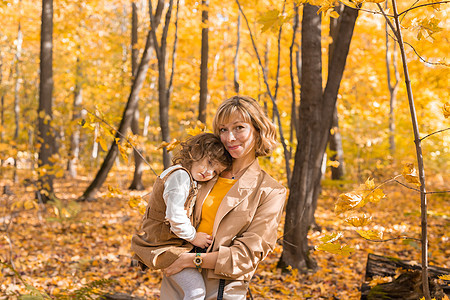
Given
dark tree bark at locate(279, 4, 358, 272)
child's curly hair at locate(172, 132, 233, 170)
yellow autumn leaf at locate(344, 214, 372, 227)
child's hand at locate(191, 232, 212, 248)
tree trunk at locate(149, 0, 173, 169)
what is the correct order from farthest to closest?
tree trunk at locate(149, 0, 173, 169) < dark tree bark at locate(279, 4, 358, 272) < child's curly hair at locate(172, 132, 233, 170) < child's hand at locate(191, 232, 212, 248) < yellow autumn leaf at locate(344, 214, 372, 227)

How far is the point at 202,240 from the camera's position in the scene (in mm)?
1910

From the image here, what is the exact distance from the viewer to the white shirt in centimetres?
185

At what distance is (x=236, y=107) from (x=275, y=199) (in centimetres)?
51

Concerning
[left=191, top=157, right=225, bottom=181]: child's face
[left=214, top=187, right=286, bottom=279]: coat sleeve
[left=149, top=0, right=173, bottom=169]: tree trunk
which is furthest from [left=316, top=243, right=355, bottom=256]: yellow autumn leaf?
[left=149, top=0, right=173, bottom=169]: tree trunk

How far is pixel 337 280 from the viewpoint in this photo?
4.56m

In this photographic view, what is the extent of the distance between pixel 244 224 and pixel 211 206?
20 cm

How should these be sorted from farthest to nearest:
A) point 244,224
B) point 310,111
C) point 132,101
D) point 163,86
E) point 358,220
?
point 132,101 → point 163,86 → point 310,111 → point 244,224 → point 358,220

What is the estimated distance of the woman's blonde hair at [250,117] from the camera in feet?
6.59

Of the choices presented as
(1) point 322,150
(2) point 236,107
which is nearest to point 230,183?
(2) point 236,107

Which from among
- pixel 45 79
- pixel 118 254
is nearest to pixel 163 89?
pixel 118 254

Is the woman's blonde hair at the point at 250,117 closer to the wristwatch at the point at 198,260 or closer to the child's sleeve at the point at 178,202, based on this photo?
the child's sleeve at the point at 178,202

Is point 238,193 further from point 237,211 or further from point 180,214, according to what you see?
point 180,214

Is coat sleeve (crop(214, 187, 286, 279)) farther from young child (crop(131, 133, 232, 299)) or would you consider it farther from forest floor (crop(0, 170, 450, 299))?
forest floor (crop(0, 170, 450, 299))

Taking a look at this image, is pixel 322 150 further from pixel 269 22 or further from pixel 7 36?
pixel 7 36
